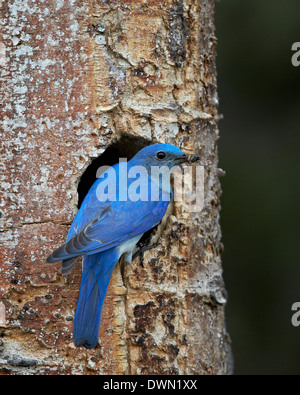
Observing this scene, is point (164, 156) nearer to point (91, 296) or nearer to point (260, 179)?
point (91, 296)

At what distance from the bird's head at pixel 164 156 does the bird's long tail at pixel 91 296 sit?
0.59 meters

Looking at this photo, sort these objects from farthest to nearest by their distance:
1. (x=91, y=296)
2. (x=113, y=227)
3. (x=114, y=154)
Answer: (x=114, y=154), (x=113, y=227), (x=91, y=296)

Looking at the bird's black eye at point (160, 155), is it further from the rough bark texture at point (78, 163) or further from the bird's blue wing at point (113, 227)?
the bird's blue wing at point (113, 227)

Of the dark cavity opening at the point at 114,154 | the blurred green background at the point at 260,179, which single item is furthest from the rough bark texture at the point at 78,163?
the blurred green background at the point at 260,179

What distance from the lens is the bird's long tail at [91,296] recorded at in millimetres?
4098

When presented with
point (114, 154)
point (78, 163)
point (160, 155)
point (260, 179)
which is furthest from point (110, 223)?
point (260, 179)

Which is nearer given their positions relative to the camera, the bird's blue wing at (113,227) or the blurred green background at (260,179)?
the bird's blue wing at (113,227)

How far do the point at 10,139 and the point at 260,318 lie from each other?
384cm

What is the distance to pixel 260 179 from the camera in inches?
282

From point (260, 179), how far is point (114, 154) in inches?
93.0

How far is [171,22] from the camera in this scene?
4.54m
